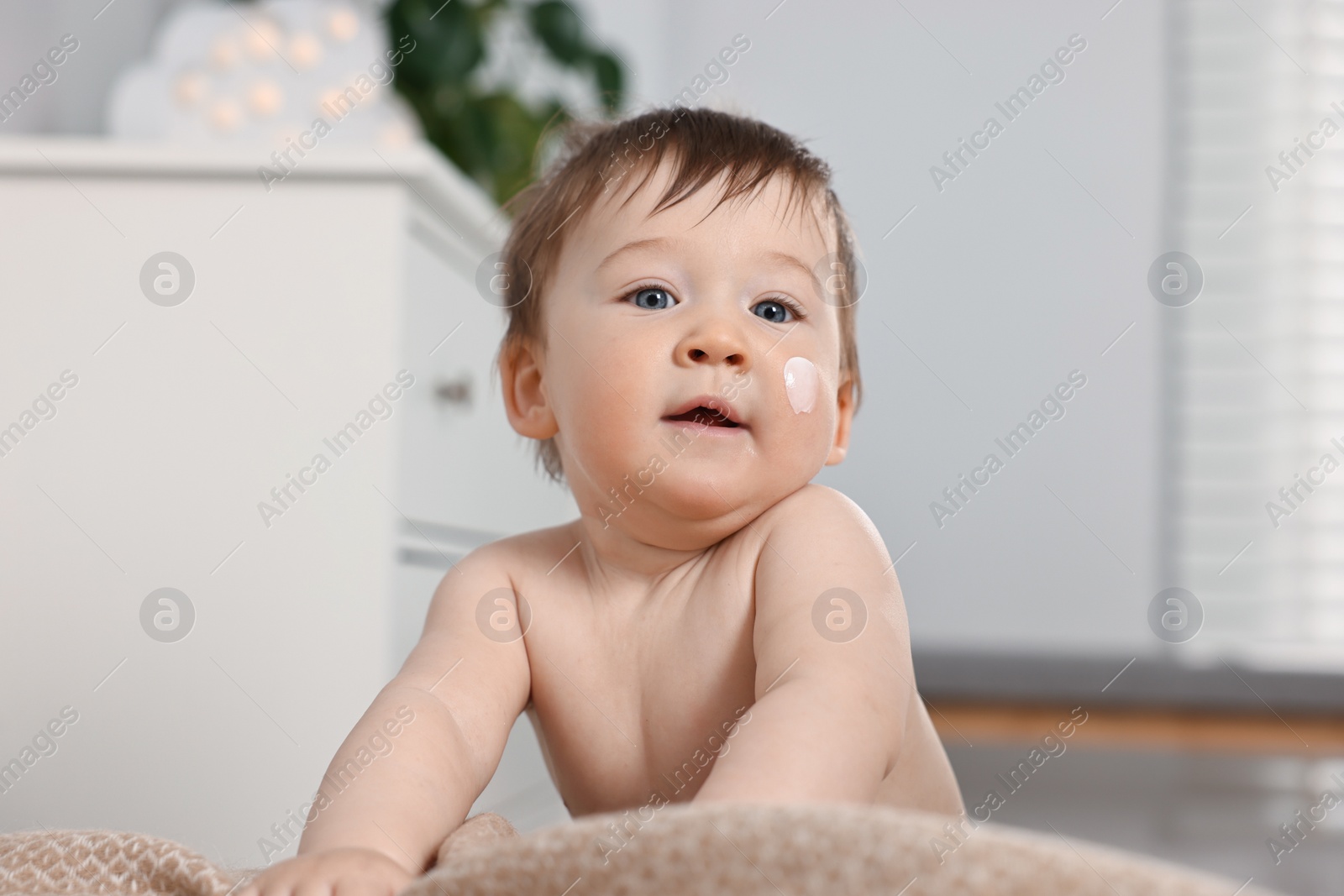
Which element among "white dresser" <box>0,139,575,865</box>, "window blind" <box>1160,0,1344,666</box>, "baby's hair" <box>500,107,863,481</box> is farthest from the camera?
"window blind" <box>1160,0,1344,666</box>

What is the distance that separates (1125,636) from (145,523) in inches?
91.0

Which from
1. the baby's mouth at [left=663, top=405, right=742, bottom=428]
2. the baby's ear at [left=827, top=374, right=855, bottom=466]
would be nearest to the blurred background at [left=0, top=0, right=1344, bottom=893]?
the baby's ear at [left=827, top=374, right=855, bottom=466]

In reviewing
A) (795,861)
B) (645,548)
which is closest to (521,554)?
(645,548)

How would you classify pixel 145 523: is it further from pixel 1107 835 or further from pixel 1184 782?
pixel 1184 782

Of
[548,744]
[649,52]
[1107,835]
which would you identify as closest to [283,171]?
[548,744]

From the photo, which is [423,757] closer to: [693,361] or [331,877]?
[331,877]

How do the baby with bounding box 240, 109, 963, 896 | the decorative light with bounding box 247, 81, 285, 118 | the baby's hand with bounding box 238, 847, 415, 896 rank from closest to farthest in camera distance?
1. the baby's hand with bounding box 238, 847, 415, 896
2. the baby with bounding box 240, 109, 963, 896
3. the decorative light with bounding box 247, 81, 285, 118

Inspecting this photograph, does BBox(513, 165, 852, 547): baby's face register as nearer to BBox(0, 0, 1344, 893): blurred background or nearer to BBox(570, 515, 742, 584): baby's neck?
BBox(570, 515, 742, 584): baby's neck

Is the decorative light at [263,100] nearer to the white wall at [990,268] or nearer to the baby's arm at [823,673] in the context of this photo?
the baby's arm at [823,673]

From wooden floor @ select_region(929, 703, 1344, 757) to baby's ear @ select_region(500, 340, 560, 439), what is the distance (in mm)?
1768

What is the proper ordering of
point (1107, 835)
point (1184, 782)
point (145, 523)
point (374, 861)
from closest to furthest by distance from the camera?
point (374, 861) < point (145, 523) < point (1107, 835) < point (1184, 782)

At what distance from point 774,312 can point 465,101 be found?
1.26 m

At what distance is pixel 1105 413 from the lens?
2.79m

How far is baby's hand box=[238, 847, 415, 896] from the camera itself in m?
0.48
